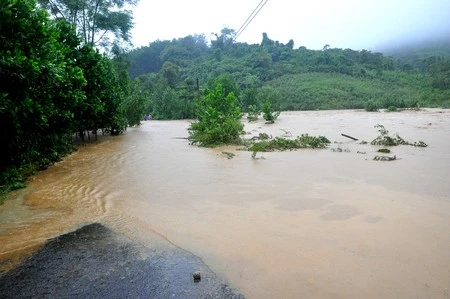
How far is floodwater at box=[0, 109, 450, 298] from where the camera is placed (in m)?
3.69

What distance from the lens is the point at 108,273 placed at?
12.2ft

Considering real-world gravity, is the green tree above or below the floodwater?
above

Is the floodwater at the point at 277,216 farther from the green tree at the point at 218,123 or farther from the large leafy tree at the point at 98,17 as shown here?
the large leafy tree at the point at 98,17

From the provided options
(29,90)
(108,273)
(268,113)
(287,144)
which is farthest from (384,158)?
(268,113)

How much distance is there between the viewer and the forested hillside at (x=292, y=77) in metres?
37.9

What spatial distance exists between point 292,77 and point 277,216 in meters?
55.6

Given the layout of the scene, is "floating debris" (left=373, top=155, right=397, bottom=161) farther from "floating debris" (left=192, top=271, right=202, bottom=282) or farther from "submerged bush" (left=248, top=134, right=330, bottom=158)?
"floating debris" (left=192, top=271, right=202, bottom=282)

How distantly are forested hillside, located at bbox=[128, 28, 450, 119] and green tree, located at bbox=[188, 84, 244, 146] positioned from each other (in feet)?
68.2

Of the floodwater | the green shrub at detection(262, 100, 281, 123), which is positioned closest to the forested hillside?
the green shrub at detection(262, 100, 281, 123)

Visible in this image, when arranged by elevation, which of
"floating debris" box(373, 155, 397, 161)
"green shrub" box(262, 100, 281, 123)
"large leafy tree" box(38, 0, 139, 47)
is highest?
→ "large leafy tree" box(38, 0, 139, 47)

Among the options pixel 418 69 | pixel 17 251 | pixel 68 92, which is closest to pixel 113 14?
pixel 68 92

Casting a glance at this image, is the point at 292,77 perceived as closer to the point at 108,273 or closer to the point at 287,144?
the point at 287,144

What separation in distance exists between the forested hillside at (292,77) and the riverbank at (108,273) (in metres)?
31.7

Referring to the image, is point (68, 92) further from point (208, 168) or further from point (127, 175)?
point (208, 168)
